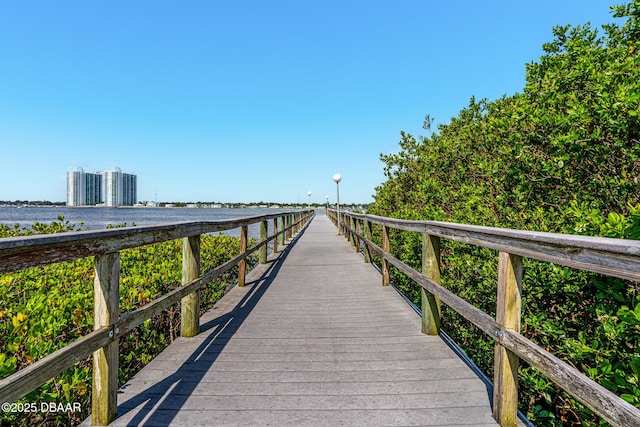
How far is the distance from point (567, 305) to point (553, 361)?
6.07 ft

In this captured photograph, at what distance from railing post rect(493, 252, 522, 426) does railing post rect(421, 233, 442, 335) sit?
1.42 meters

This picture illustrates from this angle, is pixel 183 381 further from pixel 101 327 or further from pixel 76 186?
pixel 76 186

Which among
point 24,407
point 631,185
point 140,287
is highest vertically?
point 631,185

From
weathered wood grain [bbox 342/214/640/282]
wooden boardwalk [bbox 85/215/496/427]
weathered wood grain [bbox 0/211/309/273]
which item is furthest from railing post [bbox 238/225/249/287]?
weathered wood grain [bbox 342/214/640/282]

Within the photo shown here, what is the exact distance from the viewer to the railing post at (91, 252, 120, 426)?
223 centimetres

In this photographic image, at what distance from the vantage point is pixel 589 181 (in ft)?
12.1

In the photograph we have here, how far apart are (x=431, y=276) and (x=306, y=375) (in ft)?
5.11

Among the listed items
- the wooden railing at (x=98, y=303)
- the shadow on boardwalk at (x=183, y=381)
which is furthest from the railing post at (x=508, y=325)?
the wooden railing at (x=98, y=303)

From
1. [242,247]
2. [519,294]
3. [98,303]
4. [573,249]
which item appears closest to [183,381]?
[98,303]

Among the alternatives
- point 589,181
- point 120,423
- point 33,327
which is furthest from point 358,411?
point 589,181

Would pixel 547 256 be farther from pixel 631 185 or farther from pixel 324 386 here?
pixel 631 185

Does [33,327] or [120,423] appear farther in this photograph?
[33,327]

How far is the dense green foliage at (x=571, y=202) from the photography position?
2.54m

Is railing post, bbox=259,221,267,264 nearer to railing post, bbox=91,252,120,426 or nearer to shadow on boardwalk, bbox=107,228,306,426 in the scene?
shadow on boardwalk, bbox=107,228,306,426
